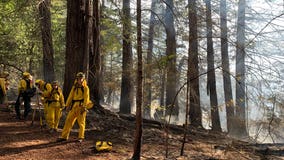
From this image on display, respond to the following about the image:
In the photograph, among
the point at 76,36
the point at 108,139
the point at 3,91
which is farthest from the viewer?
the point at 3,91

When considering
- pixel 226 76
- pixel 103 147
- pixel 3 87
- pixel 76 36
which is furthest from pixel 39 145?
pixel 226 76

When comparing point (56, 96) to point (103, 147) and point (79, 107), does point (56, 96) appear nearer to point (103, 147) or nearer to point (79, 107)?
point (79, 107)

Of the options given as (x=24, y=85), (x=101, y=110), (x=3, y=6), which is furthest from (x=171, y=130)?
(x=3, y=6)

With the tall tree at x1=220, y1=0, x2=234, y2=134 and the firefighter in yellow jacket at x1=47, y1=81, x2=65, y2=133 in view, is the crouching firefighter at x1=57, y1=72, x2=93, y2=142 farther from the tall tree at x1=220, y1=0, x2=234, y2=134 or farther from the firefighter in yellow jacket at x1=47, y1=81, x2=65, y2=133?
the tall tree at x1=220, y1=0, x2=234, y2=134

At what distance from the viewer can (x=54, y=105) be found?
10.8m

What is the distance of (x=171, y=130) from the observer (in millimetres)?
13078

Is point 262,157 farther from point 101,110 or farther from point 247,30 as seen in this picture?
point 247,30

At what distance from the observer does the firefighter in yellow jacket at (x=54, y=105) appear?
10719 mm

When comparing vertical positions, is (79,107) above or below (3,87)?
below

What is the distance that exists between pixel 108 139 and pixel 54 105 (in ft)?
6.70

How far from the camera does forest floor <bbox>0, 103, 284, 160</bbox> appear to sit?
883cm

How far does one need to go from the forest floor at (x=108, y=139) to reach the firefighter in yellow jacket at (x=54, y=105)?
1.18 feet

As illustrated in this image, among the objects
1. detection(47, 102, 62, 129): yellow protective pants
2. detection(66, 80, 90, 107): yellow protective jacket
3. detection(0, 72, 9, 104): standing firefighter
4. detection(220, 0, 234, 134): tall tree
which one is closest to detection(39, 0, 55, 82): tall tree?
detection(0, 72, 9, 104): standing firefighter

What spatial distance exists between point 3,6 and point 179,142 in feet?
35.4
